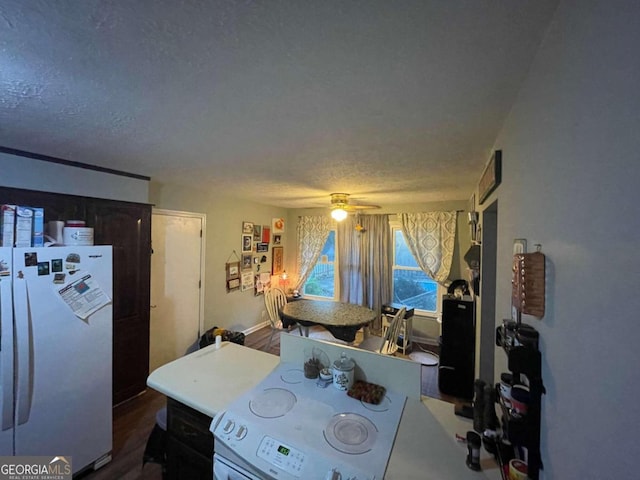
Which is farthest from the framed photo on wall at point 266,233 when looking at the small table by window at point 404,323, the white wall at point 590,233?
the white wall at point 590,233

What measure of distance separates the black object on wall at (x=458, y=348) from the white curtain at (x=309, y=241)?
8.55 ft

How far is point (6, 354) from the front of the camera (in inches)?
57.6

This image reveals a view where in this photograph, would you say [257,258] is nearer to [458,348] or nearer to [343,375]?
[458,348]

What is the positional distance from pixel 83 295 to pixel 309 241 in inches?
140

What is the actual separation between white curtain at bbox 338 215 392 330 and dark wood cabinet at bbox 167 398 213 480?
3428 millimetres

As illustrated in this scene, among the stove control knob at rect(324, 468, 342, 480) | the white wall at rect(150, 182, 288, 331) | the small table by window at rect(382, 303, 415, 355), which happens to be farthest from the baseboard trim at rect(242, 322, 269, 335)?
the stove control knob at rect(324, 468, 342, 480)

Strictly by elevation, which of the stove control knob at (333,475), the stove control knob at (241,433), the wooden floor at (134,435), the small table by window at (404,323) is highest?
the stove control knob at (333,475)

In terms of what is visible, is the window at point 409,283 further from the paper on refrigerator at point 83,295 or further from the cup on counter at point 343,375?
the paper on refrigerator at point 83,295

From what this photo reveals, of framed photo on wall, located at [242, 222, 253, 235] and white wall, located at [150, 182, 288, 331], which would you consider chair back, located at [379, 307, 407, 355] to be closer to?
white wall, located at [150, 182, 288, 331]

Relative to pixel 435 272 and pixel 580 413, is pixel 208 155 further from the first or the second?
pixel 435 272

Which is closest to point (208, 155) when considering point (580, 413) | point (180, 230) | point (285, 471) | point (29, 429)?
point (180, 230)

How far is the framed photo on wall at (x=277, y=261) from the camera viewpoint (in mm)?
4898

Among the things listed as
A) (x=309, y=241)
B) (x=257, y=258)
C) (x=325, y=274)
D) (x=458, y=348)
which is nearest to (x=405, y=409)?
(x=458, y=348)

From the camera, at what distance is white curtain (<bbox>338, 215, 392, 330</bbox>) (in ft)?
14.3
